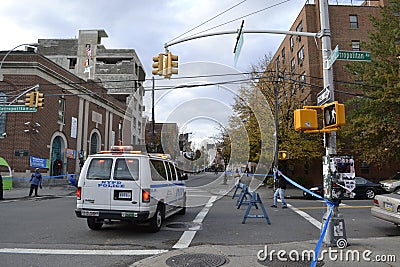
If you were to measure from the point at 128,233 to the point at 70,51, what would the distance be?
5653cm

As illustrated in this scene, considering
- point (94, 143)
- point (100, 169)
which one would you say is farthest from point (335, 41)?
point (100, 169)

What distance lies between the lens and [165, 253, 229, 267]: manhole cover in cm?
557

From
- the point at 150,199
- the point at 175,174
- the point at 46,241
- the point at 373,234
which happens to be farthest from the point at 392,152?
the point at 46,241

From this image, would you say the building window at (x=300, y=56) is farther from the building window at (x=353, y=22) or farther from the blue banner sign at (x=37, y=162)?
the blue banner sign at (x=37, y=162)

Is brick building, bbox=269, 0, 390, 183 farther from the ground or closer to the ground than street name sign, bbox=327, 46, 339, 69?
farther from the ground

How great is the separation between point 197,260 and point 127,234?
9.92 feet

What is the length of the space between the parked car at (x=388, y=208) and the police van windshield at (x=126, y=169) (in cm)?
630

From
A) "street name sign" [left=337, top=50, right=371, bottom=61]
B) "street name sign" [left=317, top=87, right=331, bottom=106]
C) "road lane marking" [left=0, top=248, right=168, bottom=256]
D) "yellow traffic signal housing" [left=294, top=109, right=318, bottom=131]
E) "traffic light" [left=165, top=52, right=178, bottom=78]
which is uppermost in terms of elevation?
"traffic light" [left=165, top=52, right=178, bottom=78]

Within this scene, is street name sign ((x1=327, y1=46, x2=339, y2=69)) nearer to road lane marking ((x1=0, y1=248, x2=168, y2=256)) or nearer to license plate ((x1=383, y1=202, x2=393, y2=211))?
license plate ((x1=383, y1=202, x2=393, y2=211))

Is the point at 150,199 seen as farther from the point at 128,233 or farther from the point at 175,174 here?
the point at 175,174

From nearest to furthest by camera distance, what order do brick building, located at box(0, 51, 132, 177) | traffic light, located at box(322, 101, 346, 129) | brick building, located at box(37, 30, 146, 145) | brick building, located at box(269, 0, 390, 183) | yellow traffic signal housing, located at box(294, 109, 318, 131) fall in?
traffic light, located at box(322, 101, 346, 129) < yellow traffic signal housing, located at box(294, 109, 318, 131) < brick building, located at box(0, 51, 132, 177) < brick building, located at box(269, 0, 390, 183) < brick building, located at box(37, 30, 146, 145)

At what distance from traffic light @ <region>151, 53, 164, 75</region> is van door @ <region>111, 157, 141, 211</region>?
4.72 meters

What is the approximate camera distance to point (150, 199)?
779 cm

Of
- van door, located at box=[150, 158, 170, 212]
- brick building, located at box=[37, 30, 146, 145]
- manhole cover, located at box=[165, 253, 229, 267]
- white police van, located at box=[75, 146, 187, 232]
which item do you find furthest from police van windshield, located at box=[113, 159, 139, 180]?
brick building, located at box=[37, 30, 146, 145]
